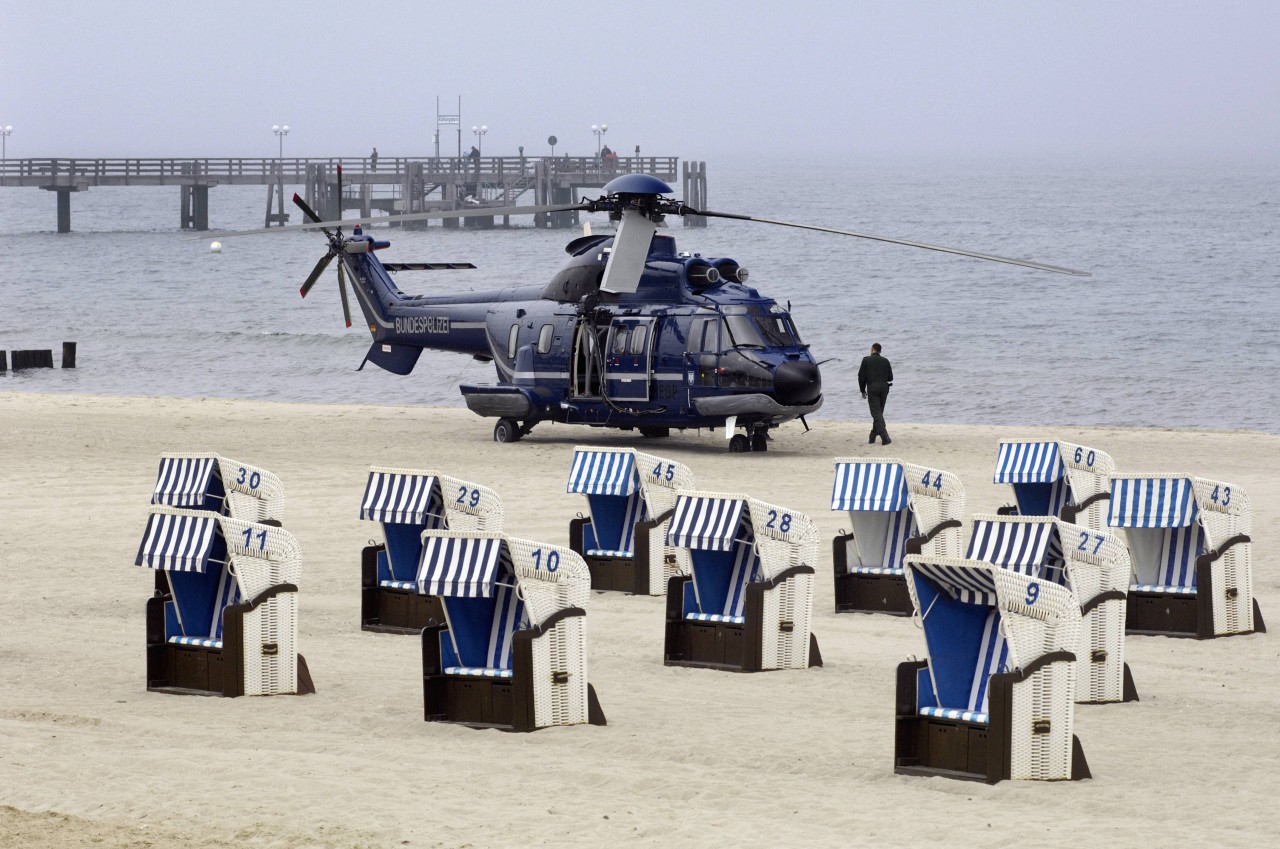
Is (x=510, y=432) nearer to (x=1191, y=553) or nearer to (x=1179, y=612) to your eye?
(x=1191, y=553)

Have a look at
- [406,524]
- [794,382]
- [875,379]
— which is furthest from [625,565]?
[875,379]

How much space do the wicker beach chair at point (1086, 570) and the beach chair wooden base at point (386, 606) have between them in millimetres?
3826

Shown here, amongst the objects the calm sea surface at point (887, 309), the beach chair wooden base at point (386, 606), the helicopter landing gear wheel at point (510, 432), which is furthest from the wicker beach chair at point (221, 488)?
the calm sea surface at point (887, 309)

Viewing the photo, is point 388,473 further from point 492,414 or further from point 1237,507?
point 492,414

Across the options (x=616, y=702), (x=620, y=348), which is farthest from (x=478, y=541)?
(x=620, y=348)

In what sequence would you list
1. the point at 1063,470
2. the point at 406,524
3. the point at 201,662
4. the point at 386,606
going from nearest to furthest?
the point at 201,662 < the point at 406,524 < the point at 386,606 < the point at 1063,470

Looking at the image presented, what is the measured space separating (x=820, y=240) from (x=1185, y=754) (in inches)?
3414

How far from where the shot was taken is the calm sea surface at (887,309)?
3519 centimetres

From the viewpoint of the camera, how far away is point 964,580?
25.6ft

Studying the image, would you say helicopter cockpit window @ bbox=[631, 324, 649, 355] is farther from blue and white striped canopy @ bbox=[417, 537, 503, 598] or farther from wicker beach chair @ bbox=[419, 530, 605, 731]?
blue and white striped canopy @ bbox=[417, 537, 503, 598]

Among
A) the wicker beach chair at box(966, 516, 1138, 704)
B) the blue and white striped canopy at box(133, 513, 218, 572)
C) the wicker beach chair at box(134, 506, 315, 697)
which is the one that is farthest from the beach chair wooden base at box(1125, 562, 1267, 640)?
the blue and white striped canopy at box(133, 513, 218, 572)

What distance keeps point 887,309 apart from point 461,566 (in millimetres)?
49119

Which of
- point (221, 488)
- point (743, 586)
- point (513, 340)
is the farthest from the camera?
point (513, 340)

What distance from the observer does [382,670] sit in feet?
33.7
